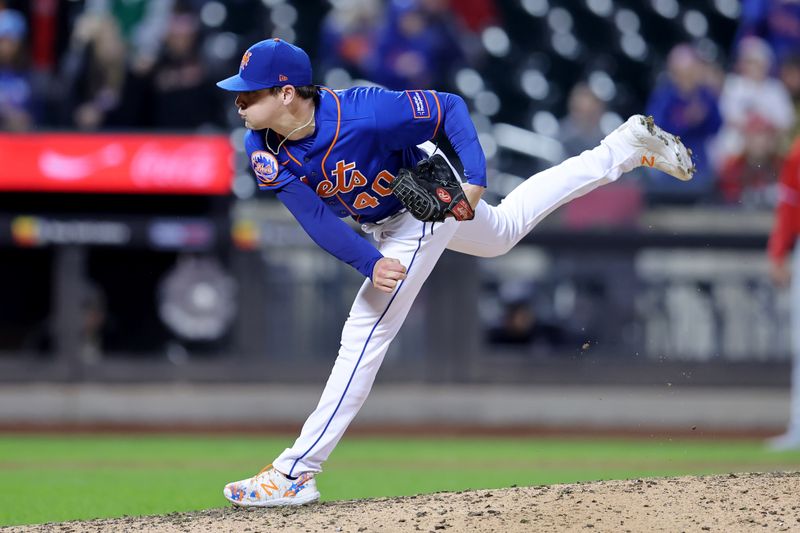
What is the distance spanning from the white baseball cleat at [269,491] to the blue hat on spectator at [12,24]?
7.04m

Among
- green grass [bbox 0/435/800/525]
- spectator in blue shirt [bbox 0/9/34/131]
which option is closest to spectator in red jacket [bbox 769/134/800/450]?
green grass [bbox 0/435/800/525]

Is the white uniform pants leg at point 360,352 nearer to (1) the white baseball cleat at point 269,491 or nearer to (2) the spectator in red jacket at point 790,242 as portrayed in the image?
(1) the white baseball cleat at point 269,491

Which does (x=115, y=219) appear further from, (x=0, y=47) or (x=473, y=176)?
(x=473, y=176)

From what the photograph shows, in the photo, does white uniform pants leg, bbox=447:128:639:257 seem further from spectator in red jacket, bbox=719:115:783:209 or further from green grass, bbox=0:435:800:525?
spectator in red jacket, bbox=719:115:783:209

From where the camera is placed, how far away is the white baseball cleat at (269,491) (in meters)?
5.26

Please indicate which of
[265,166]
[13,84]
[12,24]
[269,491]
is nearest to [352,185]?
[265,166]

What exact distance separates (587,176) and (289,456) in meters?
1.80

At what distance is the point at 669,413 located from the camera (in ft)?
35.1

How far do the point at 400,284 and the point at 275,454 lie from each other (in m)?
3.88

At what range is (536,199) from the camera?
5852 millimetres

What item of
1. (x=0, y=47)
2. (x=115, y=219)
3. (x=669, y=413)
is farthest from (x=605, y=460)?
(x=0, y=47)

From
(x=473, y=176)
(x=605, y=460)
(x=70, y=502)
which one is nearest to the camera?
(x=473, y=176)

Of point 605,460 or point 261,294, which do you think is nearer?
point 605,460

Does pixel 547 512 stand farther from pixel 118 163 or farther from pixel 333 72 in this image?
pixel 333 72
